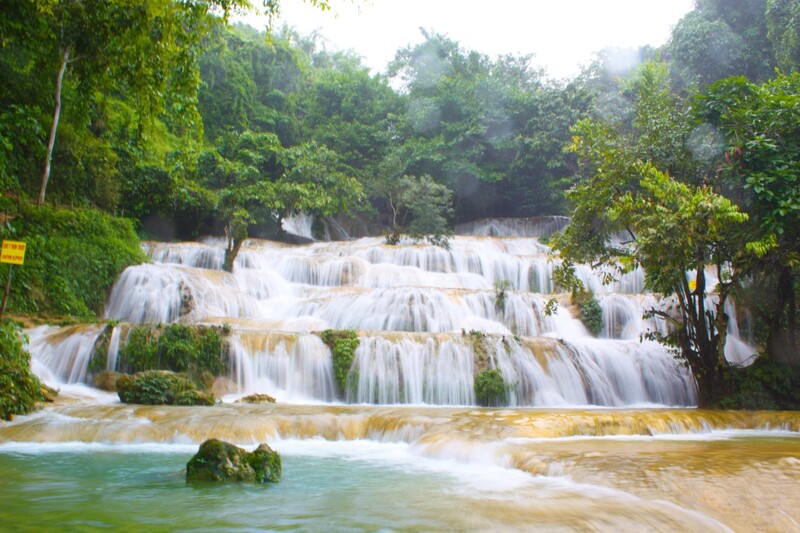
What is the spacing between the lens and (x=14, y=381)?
7395 mm

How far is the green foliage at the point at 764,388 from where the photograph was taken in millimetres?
9961

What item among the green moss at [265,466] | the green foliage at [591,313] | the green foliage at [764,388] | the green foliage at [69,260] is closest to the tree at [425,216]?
the green foliage at [591,313]

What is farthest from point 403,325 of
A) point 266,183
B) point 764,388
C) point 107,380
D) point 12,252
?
point 12,252

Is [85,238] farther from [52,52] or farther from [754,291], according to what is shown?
[754,291]

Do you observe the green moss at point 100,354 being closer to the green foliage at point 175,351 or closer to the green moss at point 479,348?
the green foliage at point 175,351

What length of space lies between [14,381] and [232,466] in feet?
14.0

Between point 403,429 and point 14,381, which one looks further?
point 14,381

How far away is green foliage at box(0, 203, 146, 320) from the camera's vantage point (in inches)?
486

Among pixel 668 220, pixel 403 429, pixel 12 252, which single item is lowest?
pixel 403 429

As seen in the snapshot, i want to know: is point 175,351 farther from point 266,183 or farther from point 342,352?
point 266,183

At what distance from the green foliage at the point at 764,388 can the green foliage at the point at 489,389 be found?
3815 millimetres

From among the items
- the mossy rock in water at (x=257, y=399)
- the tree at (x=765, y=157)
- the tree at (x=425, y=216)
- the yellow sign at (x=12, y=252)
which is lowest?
the mossy rock in water at (x=257, y=399)

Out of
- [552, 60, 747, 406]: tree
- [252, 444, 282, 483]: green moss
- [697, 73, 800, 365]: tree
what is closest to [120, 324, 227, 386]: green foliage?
[252, 444, 282, 483]: green moss

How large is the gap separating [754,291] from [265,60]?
28.3 meters
